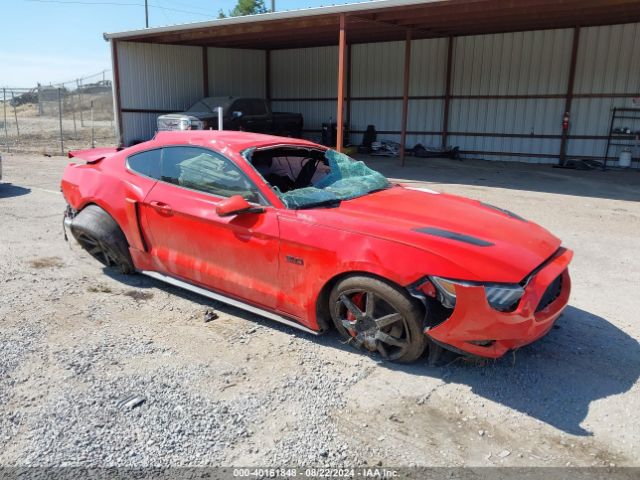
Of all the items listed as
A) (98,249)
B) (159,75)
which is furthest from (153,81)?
(98,249)

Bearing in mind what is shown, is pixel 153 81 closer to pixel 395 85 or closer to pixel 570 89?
pixel 395 85

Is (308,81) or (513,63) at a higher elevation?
(513,63)

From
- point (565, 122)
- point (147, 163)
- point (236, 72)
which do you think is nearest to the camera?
point (147, 163)

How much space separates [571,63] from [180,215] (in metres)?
15.4

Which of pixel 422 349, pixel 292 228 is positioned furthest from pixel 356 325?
pixel 292 228

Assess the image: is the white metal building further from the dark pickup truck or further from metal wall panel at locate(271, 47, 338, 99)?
the dark pickup truck

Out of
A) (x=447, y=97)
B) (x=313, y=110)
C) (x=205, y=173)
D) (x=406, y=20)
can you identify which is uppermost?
(x=406, y=20)

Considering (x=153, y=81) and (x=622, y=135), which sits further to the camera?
(x=153, y=81)

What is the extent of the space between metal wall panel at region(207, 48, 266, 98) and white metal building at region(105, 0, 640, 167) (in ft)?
0.17

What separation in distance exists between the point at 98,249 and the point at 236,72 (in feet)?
60.3

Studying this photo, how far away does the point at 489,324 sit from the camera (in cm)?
310

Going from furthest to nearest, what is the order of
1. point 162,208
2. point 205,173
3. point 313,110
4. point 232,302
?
point 313,110
point 162,208
point 205,173
point 232,302

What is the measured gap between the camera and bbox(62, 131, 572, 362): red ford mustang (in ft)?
10.5

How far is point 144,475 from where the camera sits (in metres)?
2.55
